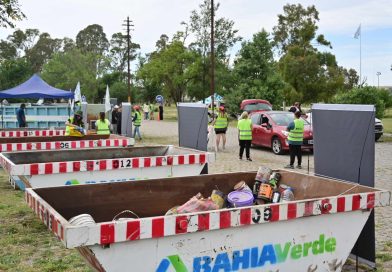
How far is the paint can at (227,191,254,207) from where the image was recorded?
5.62m

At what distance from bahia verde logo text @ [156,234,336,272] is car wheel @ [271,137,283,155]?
13657 millimetres

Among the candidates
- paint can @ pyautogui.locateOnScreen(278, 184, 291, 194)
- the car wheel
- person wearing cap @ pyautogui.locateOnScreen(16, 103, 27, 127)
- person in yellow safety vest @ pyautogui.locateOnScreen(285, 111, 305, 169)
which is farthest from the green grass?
person wearing cap @ pyautogui.locateOnScreen(16, 103, 27, 127)

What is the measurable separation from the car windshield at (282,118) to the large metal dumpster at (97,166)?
10276mm

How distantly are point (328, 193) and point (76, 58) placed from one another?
247 ft

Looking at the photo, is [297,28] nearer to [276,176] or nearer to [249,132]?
[249,132]

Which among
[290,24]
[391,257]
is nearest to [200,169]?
[391,257]

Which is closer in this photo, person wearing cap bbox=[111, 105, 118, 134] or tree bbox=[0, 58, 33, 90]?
person wearing cap bbox=[111, 105, 118, 134]

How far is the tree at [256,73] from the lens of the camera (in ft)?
143

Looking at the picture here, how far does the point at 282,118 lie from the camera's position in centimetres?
1969

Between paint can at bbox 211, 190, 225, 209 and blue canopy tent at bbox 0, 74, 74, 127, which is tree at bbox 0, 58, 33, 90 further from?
paint can at bbox 211, 190, 225, 209

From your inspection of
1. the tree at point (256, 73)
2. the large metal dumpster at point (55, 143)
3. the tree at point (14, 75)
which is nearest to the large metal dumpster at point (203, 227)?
the large metal dumpster at point (55, 143)

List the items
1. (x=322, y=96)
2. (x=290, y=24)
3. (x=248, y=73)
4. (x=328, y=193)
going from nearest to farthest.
Result: (x=328, y=193) < (x=248, y=73) < (x=322, y=96) < (x=290, y=24)

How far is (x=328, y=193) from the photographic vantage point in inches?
Answer: 227

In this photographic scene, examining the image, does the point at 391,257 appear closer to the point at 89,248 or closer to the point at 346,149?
the point at 346,149
